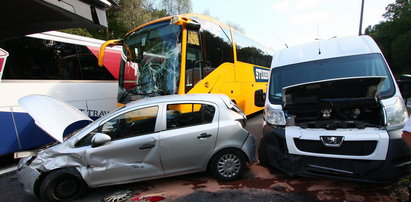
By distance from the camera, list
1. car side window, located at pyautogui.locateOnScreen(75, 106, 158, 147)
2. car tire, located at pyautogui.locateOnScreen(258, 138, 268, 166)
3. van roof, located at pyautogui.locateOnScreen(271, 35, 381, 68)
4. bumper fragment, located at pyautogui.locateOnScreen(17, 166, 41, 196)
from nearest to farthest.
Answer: bumper fragment, located at pyautogui.locateOnScreen(17, 166, 41, 196) → car side window, located at pyautogui.locateOnScreen(75, 106, 158, 147) → car tire, located at pyautogui.locateOnScreen(258, 138, 268, 166) → van roof, located at pyautogui.locateOnScreen(271, 35, 381, 68)

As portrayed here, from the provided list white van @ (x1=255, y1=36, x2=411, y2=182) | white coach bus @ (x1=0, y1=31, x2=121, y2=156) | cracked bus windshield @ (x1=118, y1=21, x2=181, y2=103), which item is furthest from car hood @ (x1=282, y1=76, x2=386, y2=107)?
white coach bus @ (x1=0, y1=31, x2=121, y2=156)

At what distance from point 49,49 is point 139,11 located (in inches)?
650

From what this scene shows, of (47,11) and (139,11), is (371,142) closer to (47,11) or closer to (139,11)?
(47,11)

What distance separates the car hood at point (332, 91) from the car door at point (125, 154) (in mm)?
2342

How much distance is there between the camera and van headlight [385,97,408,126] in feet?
10.5

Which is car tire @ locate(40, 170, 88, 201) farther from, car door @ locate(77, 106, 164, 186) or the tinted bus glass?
the tinted bus glass

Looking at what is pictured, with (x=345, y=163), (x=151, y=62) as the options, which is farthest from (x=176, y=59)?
(x=345, y=163)

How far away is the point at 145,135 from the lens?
12.3 ft

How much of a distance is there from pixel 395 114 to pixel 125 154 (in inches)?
157

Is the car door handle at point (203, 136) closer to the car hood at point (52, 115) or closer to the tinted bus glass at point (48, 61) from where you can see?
the car hood at point (52, 115)

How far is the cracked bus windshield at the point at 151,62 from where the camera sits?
595 centimetres

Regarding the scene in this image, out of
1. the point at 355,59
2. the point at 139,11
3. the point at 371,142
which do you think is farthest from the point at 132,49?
the point at 139,11

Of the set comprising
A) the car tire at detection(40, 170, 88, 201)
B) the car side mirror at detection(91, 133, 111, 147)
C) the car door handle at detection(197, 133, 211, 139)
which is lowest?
the car tire at detection(40, 170, 88, 201)

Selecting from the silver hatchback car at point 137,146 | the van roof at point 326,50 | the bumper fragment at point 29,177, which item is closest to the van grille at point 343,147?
the silver hatchback car at point 137,146
